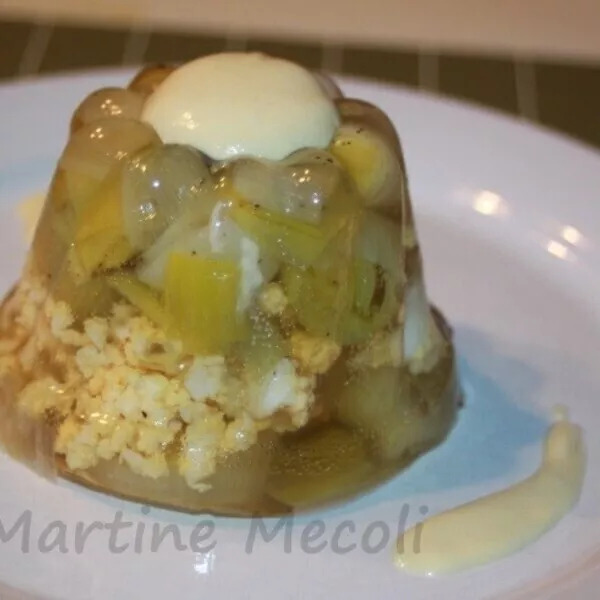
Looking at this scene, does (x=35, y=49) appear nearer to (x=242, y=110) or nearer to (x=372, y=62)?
(x=372, y=62)

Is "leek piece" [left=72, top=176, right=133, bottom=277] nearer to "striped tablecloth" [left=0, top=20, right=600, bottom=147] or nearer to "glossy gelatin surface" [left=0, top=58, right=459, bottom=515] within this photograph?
"glossy gelatin surface" [left=0, top=58, right=459, bottom=515]

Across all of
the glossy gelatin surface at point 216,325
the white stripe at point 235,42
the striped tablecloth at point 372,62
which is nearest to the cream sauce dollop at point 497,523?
the glossy gelatin surface at point 216,325

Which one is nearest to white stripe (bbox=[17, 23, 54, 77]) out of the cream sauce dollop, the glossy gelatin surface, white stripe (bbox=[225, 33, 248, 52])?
white stripe (bbox=[225, 33, 248, 52])

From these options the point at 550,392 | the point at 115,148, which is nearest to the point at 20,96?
the point at 115,148

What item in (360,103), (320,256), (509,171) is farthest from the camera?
(509,171)

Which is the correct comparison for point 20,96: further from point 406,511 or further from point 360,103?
point 406,511

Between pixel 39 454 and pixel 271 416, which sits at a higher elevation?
pixel 271 416
